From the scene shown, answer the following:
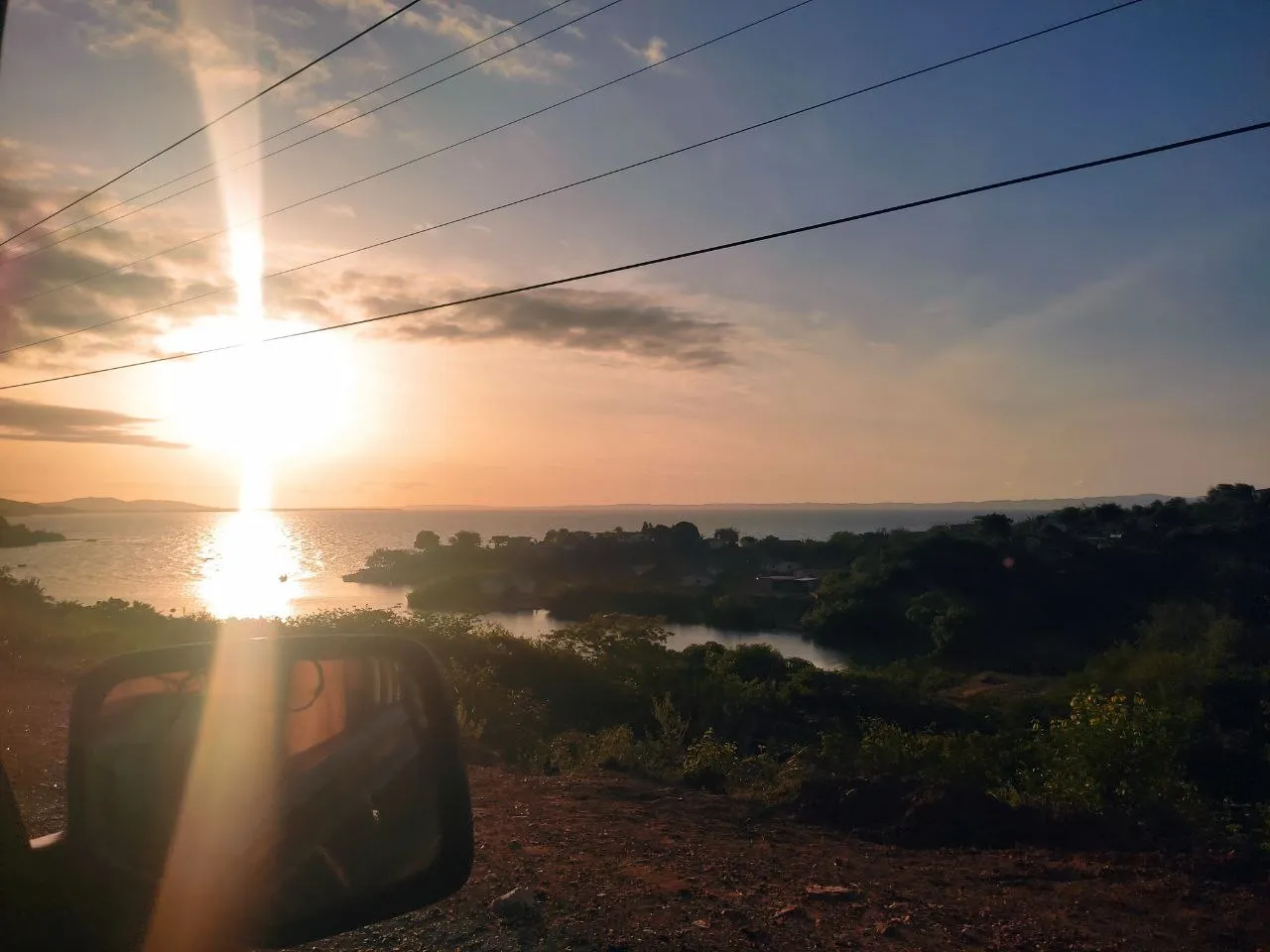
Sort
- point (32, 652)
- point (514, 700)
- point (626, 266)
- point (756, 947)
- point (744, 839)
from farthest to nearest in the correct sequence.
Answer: point (32, 652)
point (514, 700)
point (626, 266)
point (744, 839)
point (756, 947)

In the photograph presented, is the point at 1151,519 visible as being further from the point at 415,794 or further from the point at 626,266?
the point at 415,794

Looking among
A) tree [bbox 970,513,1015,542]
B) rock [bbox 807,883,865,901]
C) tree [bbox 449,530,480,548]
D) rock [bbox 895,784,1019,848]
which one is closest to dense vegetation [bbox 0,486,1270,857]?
rock [bbox 895,784,1019,848]

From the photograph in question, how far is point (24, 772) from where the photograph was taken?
7.66 meters

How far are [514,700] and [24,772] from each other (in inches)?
302

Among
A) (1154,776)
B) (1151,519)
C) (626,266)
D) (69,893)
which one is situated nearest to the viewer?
(69,893)

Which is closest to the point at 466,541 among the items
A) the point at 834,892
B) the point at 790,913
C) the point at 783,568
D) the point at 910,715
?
the point at 783,568

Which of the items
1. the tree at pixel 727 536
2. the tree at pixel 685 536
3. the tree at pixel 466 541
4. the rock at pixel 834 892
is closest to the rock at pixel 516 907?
the rock at pixel 834 892

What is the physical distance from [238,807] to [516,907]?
3438 millimetres

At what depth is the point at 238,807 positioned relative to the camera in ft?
7.20

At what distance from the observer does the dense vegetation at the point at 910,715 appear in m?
7.51

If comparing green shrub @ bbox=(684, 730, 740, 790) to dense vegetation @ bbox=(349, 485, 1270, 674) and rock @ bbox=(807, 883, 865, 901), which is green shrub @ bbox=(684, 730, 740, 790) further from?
dense vegetation @ bbox=(349, 485, 1270, 674)

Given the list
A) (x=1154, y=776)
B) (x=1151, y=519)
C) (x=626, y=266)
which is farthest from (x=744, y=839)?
(x=1151, y=519)

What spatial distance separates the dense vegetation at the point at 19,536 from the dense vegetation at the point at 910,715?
47.7 metres

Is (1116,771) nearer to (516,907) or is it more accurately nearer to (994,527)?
(516,907)
